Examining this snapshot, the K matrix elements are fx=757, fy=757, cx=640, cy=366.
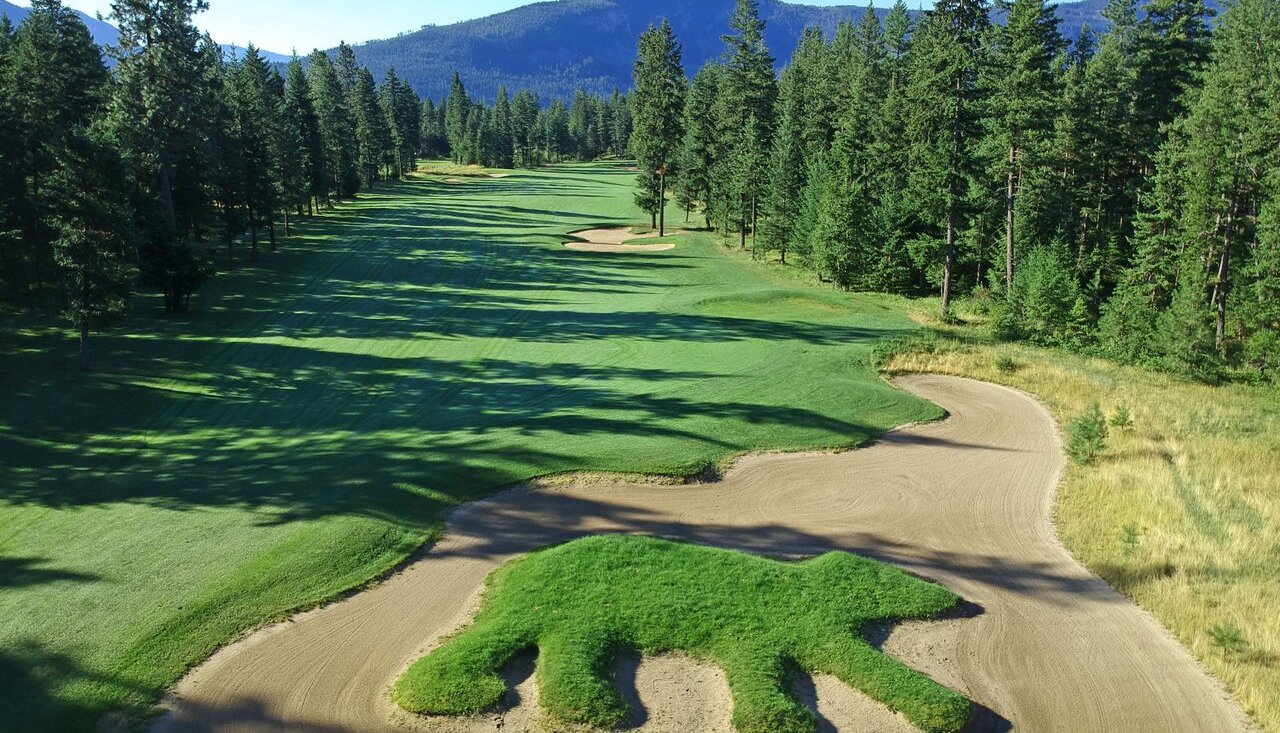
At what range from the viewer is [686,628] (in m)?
13.1

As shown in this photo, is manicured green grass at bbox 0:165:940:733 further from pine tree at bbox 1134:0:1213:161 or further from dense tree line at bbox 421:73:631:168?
dense tree line at bbox 421:73:631:168

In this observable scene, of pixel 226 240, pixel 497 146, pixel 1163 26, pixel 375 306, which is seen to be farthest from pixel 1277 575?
pixel 497 146

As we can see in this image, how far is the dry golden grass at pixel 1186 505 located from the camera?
13352mm

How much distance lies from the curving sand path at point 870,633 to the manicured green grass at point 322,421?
44.5 inches

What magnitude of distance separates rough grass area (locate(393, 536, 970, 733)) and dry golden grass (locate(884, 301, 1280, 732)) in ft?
14.3

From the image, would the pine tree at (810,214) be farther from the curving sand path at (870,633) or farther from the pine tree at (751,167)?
the curving sand path at (870,633)

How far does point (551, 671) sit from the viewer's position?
464 inches

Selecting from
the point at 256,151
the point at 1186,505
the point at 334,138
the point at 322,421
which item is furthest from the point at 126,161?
the point at 334,138

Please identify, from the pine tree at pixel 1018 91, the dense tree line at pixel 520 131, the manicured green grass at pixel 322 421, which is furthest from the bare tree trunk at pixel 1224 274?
the dense tree line at pixel 520 131

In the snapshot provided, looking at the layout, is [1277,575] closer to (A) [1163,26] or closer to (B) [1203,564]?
(B) [1203,564]

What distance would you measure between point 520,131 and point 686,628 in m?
152

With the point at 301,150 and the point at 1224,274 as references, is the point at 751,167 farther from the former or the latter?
the point at 301,150

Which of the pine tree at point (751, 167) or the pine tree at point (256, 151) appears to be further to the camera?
the pine tree at point (751, 167)

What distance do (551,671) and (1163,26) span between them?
54.0 metres
